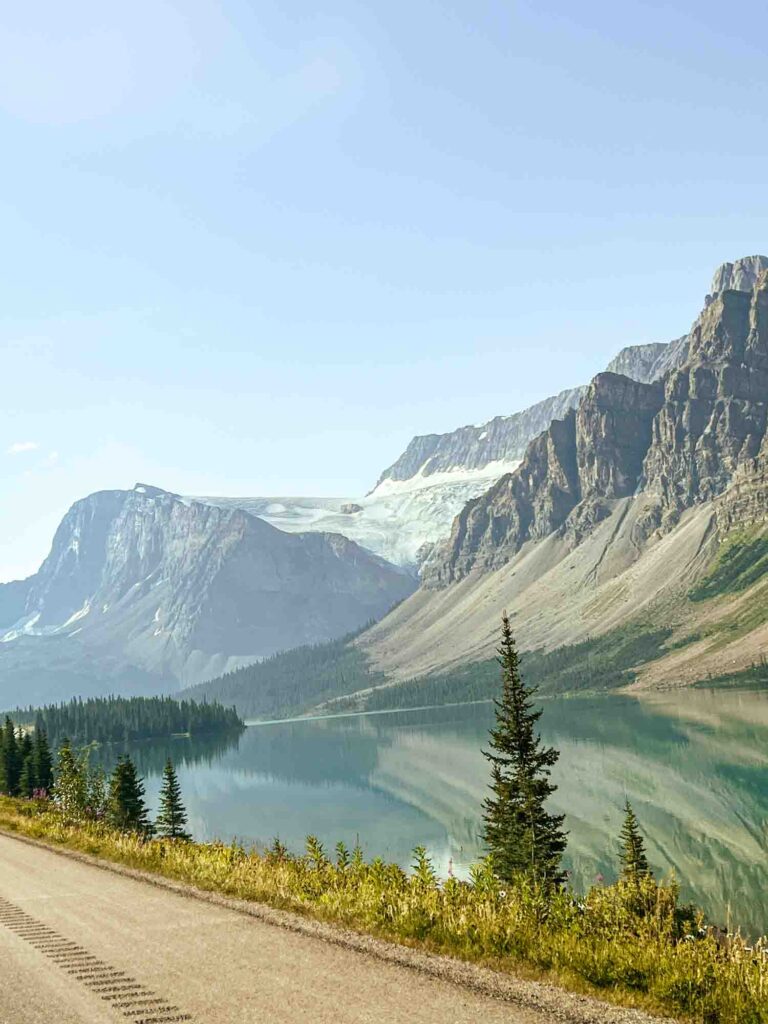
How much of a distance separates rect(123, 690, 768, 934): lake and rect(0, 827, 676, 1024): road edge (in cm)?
3076

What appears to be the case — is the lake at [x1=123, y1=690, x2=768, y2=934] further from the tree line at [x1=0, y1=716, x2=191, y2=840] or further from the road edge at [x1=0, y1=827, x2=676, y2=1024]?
the road edge at [x1=0, y1=827, x2=676, y2=1024]

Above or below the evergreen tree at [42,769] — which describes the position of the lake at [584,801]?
below

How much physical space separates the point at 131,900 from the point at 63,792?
5639 centimetres

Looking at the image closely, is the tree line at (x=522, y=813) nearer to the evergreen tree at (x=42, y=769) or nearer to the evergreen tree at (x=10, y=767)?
the evergreen tree at (x=42, y=769)

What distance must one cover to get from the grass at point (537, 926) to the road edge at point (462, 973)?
0.35 m

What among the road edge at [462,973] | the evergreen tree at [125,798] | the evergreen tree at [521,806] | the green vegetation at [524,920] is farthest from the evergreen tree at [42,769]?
the road edge at [462,973]

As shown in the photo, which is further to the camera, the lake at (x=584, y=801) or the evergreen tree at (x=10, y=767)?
the evergreen tree at (x=10, y=767)

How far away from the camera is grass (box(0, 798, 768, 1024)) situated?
1248 centimetres

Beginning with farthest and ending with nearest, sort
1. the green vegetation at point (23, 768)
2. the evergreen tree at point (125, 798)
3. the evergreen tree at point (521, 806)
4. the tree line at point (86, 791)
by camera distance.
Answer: the green vegetation at point (23, 768) < the evergreen tree at point (125, 798) < the tree line at point (86, 791) < the evergreen tree at point (521, 806)

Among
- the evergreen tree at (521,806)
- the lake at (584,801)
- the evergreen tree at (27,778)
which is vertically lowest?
the lake at (584,801)

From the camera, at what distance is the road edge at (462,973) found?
1181 cm

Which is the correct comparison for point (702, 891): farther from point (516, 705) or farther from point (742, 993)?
point (742, 993)

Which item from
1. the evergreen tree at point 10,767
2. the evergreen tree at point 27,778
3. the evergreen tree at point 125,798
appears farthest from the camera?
the evergreen tree at point 10,767

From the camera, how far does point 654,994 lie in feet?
41.2
